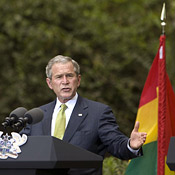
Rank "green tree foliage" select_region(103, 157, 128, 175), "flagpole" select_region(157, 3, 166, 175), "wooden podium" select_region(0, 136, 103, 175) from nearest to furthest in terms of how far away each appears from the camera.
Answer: "wooden podium" select_region(0, 136, 103, 175) → "flagpole" select_region(157, 3, 166, 175) → "green tree foliage" select_region(103, 157, 128, 175)

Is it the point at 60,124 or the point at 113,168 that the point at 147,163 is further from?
the point at 60,124

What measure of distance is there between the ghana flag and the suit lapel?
0.78 metres

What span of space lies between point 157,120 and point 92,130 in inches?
41.0

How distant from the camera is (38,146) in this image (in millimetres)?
3885

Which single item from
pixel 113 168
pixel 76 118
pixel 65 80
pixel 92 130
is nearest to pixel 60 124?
pixel 76 118

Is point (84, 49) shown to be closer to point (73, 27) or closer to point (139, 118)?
point (73, 27)

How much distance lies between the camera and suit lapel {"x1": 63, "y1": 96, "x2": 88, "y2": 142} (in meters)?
4.82

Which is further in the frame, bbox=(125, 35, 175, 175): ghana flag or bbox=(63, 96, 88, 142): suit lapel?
bbox=(125, 35, 175, 175): ghana flag

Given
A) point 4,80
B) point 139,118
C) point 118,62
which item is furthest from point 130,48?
point 139,118

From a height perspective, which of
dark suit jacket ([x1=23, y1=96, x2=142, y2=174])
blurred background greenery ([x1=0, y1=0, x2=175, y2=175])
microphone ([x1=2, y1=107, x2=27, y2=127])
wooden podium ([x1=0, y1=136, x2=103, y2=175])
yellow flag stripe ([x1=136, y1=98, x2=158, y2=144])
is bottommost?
wooden podium ([x1=0, y1=136, x2=103, y2=175])

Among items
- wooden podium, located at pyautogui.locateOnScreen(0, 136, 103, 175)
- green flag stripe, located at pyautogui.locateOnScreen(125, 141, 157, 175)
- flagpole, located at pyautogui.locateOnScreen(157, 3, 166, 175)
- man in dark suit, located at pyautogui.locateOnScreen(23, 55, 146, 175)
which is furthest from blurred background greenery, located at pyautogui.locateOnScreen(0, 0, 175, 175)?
wooden podium, located at pyautogui.locateOnScreen(0, 136, 103, 175)

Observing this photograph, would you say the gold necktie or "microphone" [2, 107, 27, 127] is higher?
the gold necktie

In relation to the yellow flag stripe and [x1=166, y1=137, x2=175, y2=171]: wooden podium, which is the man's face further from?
[x1=166, y1=137, x2=175, y2=171]: wooden podium

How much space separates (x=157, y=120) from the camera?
5.69 m
